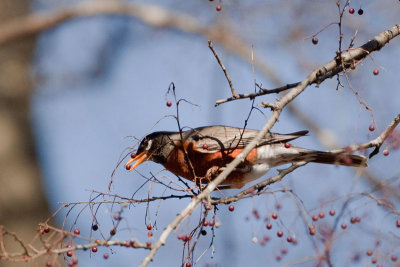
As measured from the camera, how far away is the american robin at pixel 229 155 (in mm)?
3703

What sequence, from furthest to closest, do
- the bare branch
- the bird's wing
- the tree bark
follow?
the tree bark, the bird's wing, the bare branch

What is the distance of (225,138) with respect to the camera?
371 cm

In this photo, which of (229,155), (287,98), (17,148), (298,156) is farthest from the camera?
(17,148)

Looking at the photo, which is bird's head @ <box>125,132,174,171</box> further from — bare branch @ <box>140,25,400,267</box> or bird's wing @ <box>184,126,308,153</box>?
bare branch @ <box>140,25,400,267</box>

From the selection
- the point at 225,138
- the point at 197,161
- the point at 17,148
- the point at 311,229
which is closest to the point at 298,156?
the point at 225,138

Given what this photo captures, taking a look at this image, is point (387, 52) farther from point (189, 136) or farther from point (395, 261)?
point (395, 261)

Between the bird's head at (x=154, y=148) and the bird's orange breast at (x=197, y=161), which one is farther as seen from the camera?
the bird's head at (x=154, y=148)

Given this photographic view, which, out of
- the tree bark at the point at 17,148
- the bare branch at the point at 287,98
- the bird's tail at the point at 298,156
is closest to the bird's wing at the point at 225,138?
the bird's tail at the point at 298,156

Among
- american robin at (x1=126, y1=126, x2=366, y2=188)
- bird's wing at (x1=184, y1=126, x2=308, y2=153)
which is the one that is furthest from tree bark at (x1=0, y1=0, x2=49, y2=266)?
bird's wing at (x1=184, y1=126, x2=308, y2=153)

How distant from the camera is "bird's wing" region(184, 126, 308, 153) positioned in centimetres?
364

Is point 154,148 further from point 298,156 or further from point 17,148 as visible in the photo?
point 17,148

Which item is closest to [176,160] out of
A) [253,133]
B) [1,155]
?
[253,133]

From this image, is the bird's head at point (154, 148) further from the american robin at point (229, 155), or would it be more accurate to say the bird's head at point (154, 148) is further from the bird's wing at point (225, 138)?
the bird's wing at point (225, 138)

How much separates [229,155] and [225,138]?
0.40ft
